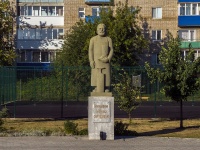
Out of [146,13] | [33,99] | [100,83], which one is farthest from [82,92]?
[146,13]

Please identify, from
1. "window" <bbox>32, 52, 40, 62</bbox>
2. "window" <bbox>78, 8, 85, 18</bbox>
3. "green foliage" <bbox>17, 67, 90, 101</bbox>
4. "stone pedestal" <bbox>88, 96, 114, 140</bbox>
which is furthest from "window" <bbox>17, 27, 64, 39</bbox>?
"stone pedestal" <bbox>88, 96, 114, 140</bbox>

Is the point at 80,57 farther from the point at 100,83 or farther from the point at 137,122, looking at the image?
the point at 100,83

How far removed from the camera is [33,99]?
36188 mm

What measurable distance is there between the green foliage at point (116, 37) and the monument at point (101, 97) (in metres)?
34.2

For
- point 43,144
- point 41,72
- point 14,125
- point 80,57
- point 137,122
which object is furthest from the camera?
point 80,57

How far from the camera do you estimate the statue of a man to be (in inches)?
824

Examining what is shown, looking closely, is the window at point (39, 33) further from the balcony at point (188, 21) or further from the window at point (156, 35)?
the balcony at point (188, 21)

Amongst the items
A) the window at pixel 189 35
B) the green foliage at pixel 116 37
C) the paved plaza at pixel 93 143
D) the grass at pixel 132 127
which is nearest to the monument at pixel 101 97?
the paved plaza at pixel 93 143

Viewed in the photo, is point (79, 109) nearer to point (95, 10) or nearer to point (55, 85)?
point (55, 85)

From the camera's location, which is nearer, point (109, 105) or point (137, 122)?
point (109, 105)

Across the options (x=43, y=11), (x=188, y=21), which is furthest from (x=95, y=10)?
(x=188, y=21)

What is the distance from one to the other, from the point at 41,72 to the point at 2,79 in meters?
3.92

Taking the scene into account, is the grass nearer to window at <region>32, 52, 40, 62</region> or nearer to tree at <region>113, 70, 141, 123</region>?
tree at <region>113, 70, 141, 123</region>

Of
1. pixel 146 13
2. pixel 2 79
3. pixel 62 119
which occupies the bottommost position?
pixel 62 119
